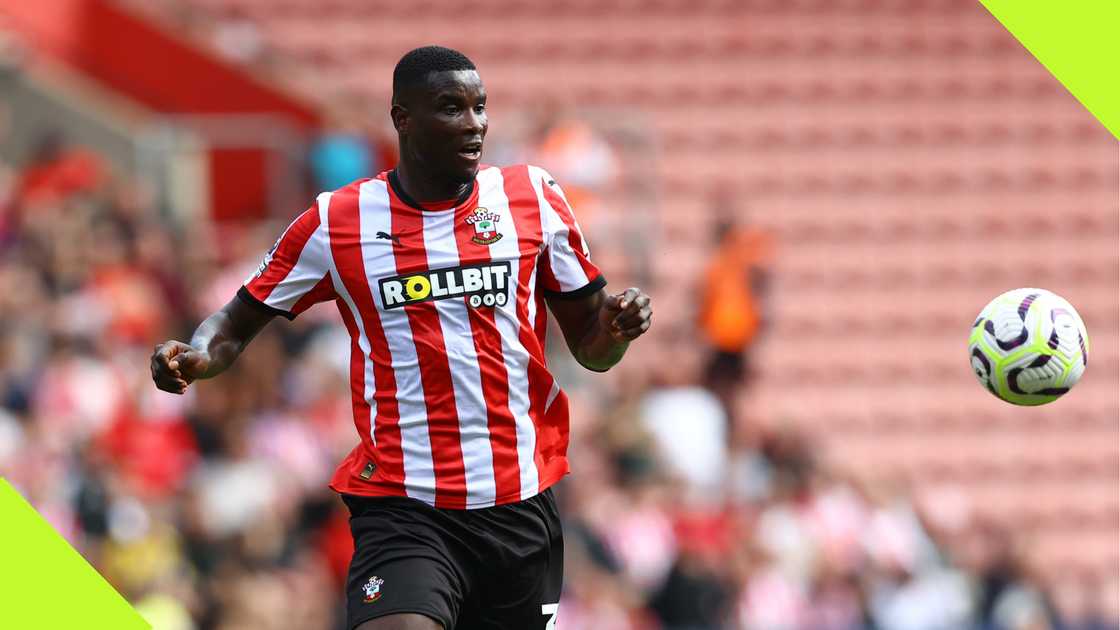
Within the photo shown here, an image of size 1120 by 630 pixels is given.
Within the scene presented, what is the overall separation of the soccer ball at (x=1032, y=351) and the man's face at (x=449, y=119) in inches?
73.8

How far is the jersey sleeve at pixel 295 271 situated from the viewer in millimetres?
5246

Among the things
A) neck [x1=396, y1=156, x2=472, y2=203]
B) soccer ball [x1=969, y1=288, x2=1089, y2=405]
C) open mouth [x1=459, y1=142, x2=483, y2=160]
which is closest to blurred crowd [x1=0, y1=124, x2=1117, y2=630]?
neck [x1=396, y1=156, x2=472, y2=203]

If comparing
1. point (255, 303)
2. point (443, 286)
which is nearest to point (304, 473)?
point (255, 303)

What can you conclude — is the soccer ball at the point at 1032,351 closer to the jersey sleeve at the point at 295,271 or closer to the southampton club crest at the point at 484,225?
the southampton club crest at the point at 484,225

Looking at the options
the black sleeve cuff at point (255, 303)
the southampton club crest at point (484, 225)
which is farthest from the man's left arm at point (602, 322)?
the black sleeve cuff at point (255, 303)

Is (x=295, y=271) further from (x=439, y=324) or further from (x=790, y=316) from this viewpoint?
(x=790, y=316)

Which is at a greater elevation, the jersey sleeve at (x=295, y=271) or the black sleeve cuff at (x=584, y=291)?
the jersey sleeve at (x=295, y=271)

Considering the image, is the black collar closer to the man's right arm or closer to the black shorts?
the man's right arm

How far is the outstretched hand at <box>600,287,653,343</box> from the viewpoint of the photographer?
4.99m

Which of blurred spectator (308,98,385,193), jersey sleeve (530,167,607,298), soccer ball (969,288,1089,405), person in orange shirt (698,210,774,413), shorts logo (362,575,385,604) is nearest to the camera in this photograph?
shorts logo (362,575,385,604)

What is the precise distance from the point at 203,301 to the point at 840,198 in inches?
285

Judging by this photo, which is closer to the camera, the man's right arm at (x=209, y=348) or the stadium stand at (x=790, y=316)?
the man's right arm at (x=209, y=348)

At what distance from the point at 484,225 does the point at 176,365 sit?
3.24 ft

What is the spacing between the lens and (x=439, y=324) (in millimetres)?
5152
